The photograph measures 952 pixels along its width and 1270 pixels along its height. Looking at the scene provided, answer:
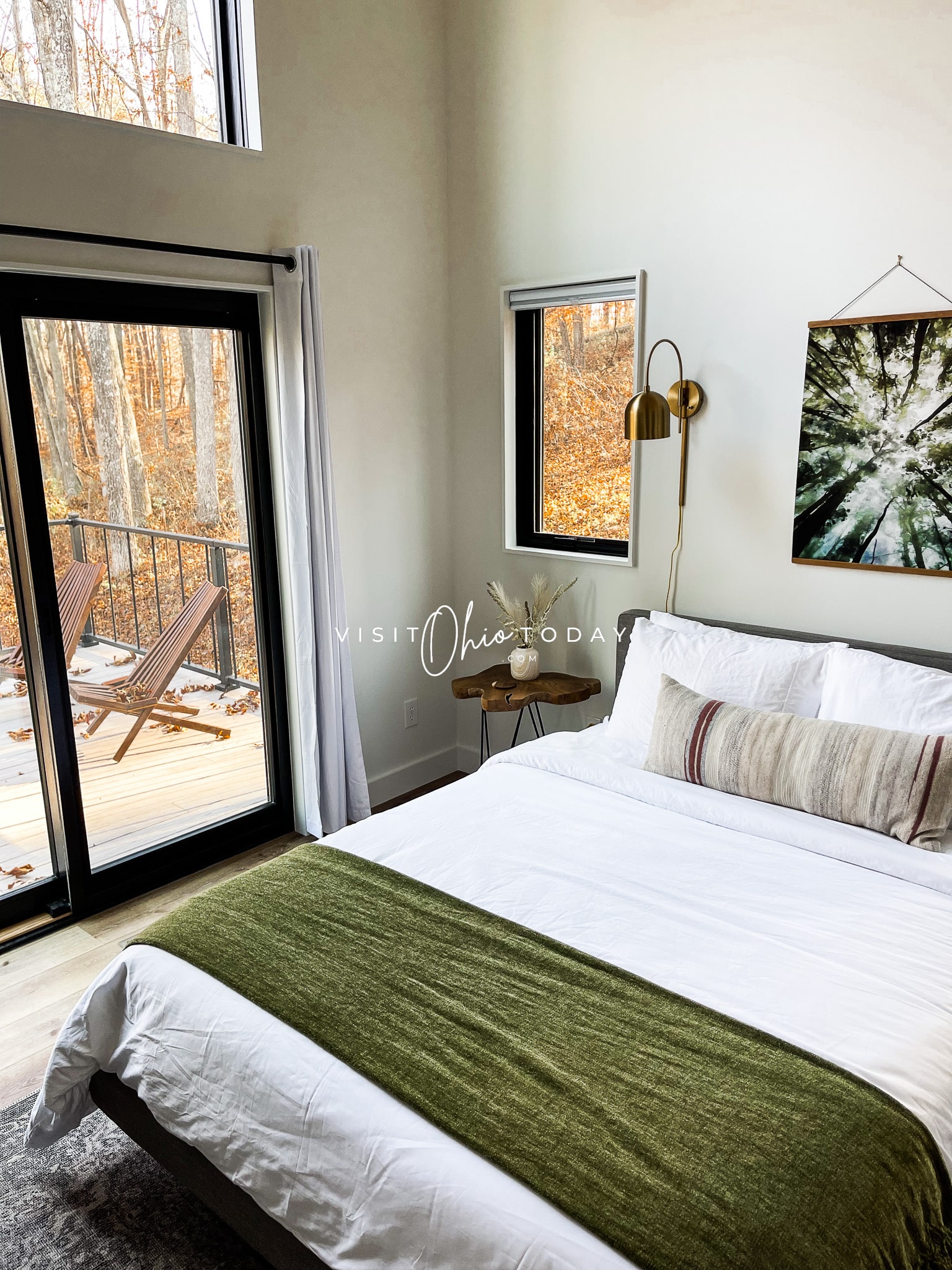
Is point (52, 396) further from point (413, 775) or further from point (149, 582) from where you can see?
point (413, 775)

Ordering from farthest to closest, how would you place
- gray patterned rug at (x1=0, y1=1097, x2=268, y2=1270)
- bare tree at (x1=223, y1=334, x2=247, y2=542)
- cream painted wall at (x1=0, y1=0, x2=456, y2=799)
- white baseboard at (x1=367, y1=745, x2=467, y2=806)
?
white baseboard at (x1=367, y1=745, x2=467, y2=806)
bare tree at (x1=223, y1=334, x2=247, y2=542)
cream painted wall at (x1=0, y1=0, x2=456, y2=799)
gray patterned rug at (x1=0, y1=1097, x2=268, y2=1270)

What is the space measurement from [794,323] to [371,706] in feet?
7.07

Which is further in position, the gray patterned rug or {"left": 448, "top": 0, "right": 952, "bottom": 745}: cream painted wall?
{"left": 448, "top": 0, "right": 952, "bottom": 745}: cream painted wall

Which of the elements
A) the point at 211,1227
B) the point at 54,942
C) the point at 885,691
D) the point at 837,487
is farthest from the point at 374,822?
the point at 837,487

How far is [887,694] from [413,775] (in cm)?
215

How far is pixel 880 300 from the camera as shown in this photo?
9.35ft

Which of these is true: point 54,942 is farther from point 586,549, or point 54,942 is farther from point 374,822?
point 586,549

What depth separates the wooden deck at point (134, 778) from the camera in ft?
10.1

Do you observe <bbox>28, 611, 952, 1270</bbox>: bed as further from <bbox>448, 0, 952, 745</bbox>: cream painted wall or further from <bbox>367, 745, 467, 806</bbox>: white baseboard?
<bbox>367, 745, 467, 806</bbox>: white baseboard

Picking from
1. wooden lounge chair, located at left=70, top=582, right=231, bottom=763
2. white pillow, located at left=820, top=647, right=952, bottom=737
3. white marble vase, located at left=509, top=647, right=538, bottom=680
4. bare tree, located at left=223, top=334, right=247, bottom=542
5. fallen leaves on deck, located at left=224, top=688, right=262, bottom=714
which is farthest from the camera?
white marble vase, located at left=509, top=647, right=538, bottom=680

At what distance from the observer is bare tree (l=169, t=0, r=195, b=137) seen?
3.08 metres

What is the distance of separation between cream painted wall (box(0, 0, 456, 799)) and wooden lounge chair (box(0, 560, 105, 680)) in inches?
36.9

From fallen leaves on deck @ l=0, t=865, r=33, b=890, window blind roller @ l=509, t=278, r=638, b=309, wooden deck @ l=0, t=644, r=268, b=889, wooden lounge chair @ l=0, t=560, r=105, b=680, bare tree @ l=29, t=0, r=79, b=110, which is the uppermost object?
bare tree @ l=29, t=0, r=79, b=110

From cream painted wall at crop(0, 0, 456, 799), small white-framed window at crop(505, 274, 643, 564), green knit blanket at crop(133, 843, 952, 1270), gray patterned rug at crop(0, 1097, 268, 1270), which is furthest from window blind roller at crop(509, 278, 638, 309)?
gray patterned rug at crop(0, 1097, 268, 1270)
